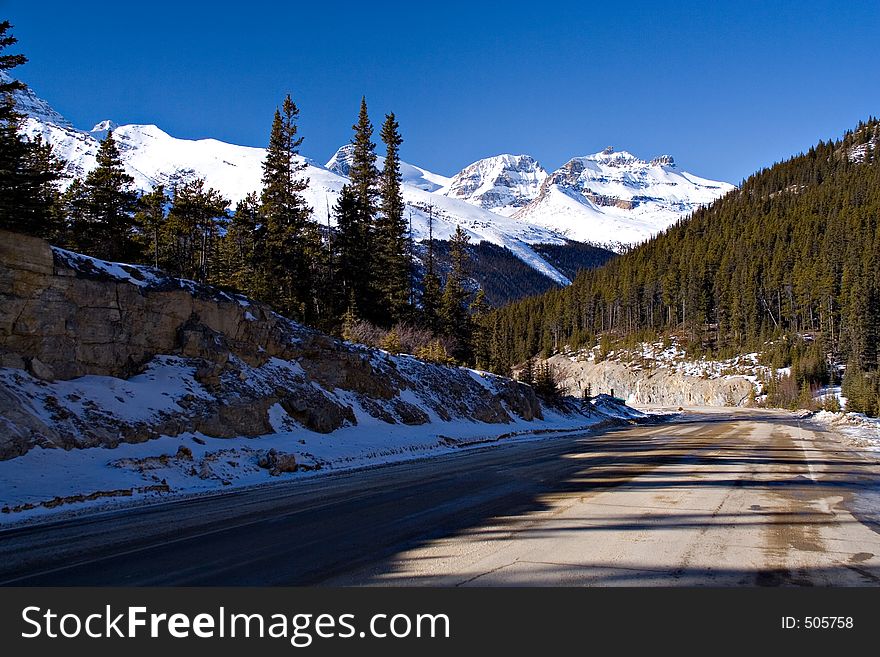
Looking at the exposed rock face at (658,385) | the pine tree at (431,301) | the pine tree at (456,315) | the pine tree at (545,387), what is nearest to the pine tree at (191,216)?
the pine tree at (431,301)

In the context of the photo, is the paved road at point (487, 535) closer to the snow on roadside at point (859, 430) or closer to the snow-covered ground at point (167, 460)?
the snow-covered ground at point (167, 460)

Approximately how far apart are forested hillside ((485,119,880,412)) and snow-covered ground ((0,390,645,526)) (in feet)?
223

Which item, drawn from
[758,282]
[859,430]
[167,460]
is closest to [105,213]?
[167,460]

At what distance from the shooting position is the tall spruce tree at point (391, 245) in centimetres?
4406

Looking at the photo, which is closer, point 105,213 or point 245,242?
point 105,213

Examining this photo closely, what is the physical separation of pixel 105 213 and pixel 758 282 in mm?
131025

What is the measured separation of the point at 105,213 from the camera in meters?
33.8

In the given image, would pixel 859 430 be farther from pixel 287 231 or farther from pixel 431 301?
pixel 287 231

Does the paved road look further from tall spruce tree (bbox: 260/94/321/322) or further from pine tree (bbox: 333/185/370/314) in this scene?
pine tree (bbox: 333/185/370/314)

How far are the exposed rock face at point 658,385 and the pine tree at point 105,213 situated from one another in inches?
2885

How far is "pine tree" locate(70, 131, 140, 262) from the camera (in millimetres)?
32250

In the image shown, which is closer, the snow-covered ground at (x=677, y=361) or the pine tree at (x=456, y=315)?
the pine tree at (x=456, y=315)

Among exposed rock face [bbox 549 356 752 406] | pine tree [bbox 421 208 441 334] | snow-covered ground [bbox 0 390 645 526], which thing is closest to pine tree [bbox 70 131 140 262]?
snow-covered ground [bbox 0 390 645 526]

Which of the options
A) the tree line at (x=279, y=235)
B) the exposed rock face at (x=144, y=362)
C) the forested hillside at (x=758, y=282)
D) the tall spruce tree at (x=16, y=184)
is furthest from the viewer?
the forested hillside at (x=758, y=282)
